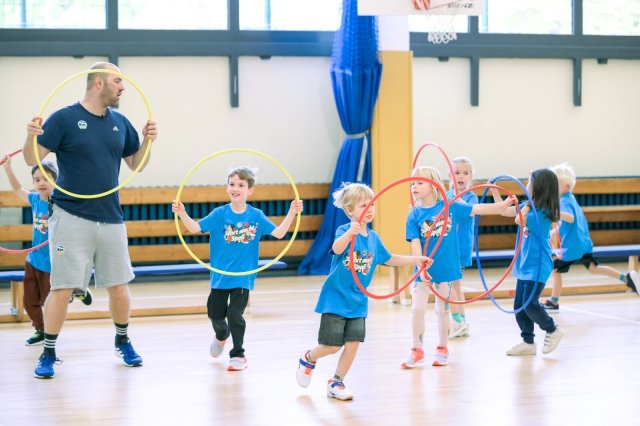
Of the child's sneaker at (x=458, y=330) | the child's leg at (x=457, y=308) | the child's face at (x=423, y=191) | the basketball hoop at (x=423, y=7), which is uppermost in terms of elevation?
the basketball hoop at (x=423, y=7)

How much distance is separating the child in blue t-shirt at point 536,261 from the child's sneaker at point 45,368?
2.98 m

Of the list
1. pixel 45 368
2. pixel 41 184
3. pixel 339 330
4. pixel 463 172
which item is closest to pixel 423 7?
pixel 463 172

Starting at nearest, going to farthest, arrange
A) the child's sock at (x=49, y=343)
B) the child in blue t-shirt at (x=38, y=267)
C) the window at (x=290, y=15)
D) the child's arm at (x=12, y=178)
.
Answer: the child's sock at (x=49, y=343), the child's arm at (x=12, y=178), the child in blue t-shirt at (x=38, y=267), the window at (x=290, y=15)

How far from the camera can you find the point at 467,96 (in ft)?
38.3

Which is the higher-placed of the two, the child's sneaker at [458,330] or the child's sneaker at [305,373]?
the child's sneaker at [305,373]

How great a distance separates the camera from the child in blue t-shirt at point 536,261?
614 cm

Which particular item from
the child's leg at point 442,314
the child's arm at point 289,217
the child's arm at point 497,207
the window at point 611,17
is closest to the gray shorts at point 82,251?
the child's arm at point 289,217

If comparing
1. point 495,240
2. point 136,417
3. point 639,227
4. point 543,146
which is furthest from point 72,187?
point 639,227

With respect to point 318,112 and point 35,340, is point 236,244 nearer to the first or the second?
point 35,340

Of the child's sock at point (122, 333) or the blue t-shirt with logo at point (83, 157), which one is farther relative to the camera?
the child's sock at point (122, 333)

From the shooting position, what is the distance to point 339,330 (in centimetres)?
502

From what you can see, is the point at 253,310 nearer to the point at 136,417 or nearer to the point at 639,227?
the point at 136,417

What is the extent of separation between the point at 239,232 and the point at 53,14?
18.6 ft

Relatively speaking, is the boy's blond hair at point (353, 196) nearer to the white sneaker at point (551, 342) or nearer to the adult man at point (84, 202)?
the adult man at point (84, 202)
